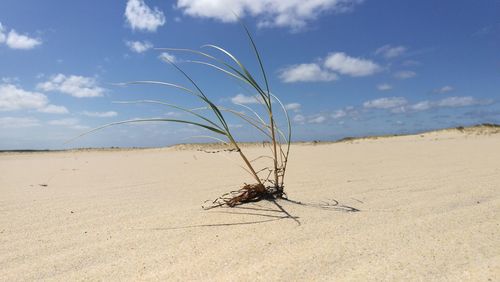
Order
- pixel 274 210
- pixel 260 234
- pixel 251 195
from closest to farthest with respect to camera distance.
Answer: pixel 260 234
pixel 274 210
pixel 251 195

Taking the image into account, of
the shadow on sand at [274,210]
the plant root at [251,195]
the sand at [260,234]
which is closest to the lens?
the sand at [260,234]

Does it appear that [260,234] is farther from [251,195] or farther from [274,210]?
[251,195]

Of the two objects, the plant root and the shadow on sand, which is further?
the plant root

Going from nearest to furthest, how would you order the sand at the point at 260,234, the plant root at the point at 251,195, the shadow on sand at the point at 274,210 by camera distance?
the sand at the point at 260,234 → the shadow on sand at the point at 274,210 → the plant root at the point at 251,195

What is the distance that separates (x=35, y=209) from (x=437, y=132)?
967 centimetres

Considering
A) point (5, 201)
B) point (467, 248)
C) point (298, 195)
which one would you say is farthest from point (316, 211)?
point (5, 201)

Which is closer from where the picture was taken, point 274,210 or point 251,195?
point 274,210

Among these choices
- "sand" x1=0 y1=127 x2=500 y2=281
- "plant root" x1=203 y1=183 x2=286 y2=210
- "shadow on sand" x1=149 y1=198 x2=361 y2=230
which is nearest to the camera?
"sand" x1=0 y1=127 x2=500 y2=281

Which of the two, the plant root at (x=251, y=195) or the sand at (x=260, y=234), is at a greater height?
the plant root at (x=251, y=195)

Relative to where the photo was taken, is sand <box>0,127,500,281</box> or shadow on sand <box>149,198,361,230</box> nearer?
sand <box>0,127,500,281</box>

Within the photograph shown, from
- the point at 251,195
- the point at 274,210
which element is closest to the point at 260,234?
the point at 274,210

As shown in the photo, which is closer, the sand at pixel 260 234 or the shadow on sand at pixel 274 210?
the sand at pixel 260 234

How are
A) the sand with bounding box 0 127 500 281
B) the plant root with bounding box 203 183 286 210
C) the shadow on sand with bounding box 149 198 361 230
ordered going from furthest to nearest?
the plant root with bounding box 203 183 286 210 < the shadow on sand with bounding box 149 198 361 230 < the sand with bounding box 0 127 500 281

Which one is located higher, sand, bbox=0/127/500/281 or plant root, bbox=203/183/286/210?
plant root, bbox=203/183/286/210
